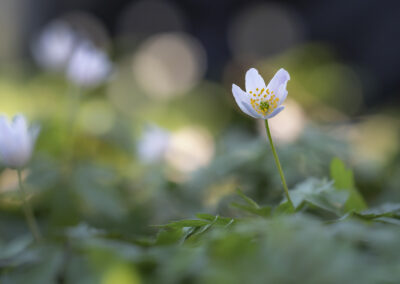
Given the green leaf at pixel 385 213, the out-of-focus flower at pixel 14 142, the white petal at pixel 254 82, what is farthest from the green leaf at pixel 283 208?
the out-of-focus flower at pixel 14 142

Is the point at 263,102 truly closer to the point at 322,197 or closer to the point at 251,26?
the point at 322,197

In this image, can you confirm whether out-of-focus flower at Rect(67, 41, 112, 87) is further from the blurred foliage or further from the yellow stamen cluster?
the yellow stamen cluster

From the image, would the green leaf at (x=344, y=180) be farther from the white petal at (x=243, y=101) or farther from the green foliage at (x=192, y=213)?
the white petal at (x=243, y=101)

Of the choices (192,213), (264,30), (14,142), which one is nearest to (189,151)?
(192,213)

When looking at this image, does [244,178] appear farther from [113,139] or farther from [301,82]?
[301,82]

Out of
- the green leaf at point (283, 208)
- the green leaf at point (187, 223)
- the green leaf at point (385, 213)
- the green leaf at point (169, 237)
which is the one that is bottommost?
the green leaf at point (385, 213)

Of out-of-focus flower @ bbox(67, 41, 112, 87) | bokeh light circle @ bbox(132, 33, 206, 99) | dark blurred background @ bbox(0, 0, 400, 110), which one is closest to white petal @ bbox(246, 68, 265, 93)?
out-of-focus flower @ bbox(67, 41, 112, 87)
